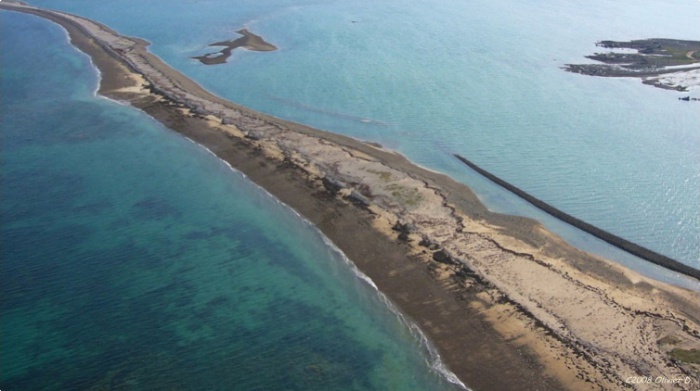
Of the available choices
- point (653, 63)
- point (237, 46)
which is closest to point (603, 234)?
point (653, 63)

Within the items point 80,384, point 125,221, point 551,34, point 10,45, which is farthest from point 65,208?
point 551,34

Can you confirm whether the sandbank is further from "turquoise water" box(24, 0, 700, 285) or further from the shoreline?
the shoreline

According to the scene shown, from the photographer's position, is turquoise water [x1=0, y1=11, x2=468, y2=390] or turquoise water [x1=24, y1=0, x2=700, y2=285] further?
turquoise water [x1=24, y1=0, x2=700, y2=285]

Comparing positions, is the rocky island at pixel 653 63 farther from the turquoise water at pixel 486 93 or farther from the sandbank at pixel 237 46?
the sandbank at pixel 237 46

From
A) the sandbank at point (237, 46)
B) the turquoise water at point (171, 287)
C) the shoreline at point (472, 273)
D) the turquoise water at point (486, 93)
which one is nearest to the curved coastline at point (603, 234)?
the turquoise water at point (486, 93)

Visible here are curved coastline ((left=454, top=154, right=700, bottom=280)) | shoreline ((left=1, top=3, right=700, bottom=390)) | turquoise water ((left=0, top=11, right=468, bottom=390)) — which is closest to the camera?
turquoise water ((left=0, top=11, right=468, bottom=390))

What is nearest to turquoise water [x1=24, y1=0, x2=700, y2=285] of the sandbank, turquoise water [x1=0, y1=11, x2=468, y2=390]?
the sandbank

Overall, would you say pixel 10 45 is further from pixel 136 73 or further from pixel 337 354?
pixel 337 354
